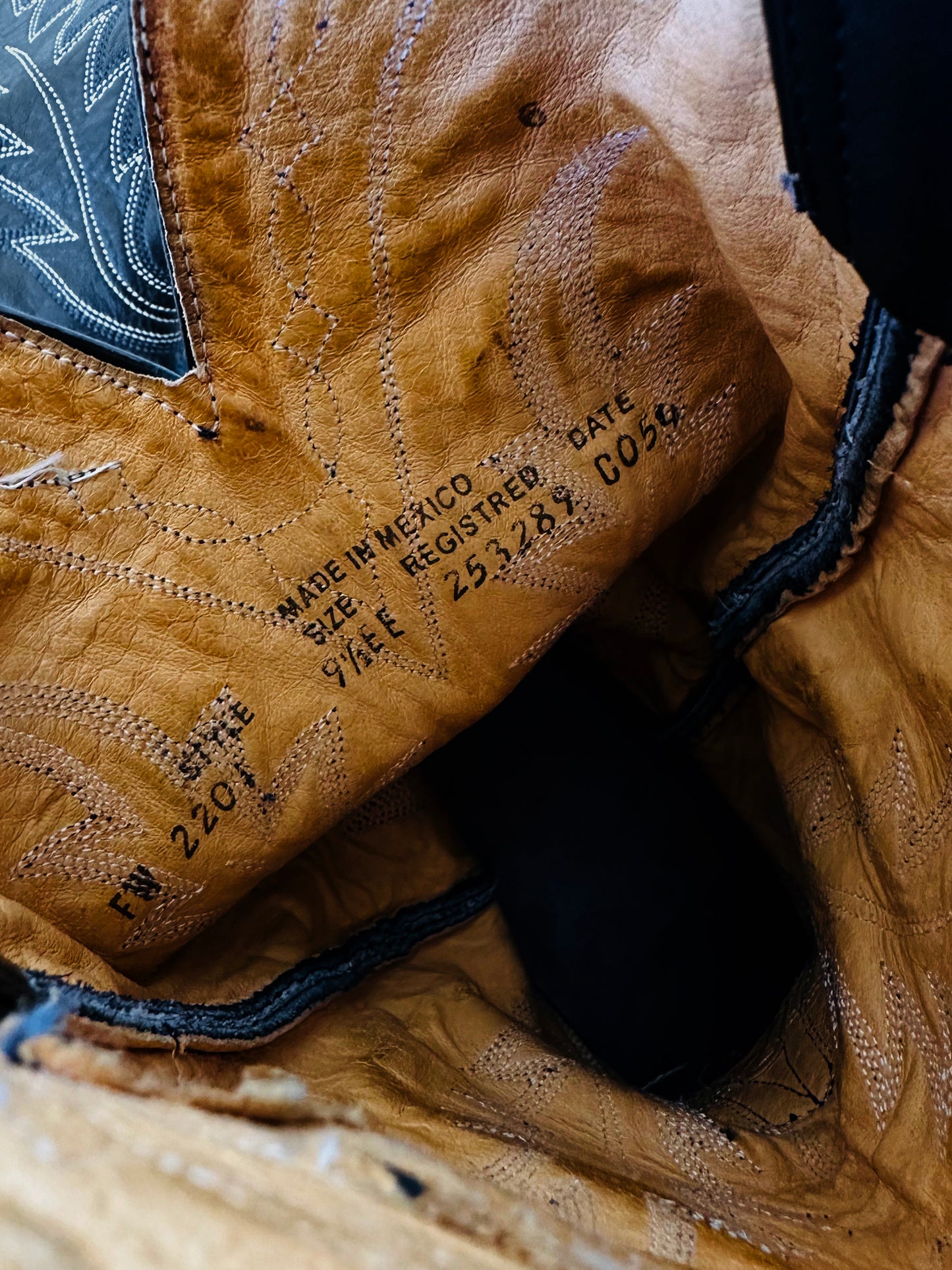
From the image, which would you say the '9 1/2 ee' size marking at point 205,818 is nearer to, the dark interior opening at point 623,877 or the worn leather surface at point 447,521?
the worn leather surface at point 447,521

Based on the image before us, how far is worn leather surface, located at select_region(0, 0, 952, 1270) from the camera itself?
1.53 feet

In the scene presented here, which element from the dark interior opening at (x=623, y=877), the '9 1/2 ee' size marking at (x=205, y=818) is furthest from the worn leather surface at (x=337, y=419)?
the dark interior opening at (x=623, y=877)

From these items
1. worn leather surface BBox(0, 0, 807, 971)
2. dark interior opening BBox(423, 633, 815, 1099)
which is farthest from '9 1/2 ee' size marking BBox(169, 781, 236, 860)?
dark interior opening BBox(423, 633, 815, 1099)

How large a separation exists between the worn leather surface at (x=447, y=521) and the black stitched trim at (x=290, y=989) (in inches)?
0.7

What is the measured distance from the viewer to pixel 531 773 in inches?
35.3

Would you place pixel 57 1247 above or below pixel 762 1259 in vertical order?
above

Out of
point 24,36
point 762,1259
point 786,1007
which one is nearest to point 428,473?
point 24,36

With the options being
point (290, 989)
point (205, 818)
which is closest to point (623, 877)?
point (290, 989)

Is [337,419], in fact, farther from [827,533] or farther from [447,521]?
[827,533]

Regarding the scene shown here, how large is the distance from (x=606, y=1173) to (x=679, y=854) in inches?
15.5

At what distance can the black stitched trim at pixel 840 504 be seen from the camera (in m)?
0.46

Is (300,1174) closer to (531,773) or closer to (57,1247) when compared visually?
(57,1247)

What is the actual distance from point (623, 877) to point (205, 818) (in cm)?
46

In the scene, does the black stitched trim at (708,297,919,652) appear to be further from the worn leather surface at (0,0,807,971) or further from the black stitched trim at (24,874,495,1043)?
the black stitched trim at (24,874,495,1043)
